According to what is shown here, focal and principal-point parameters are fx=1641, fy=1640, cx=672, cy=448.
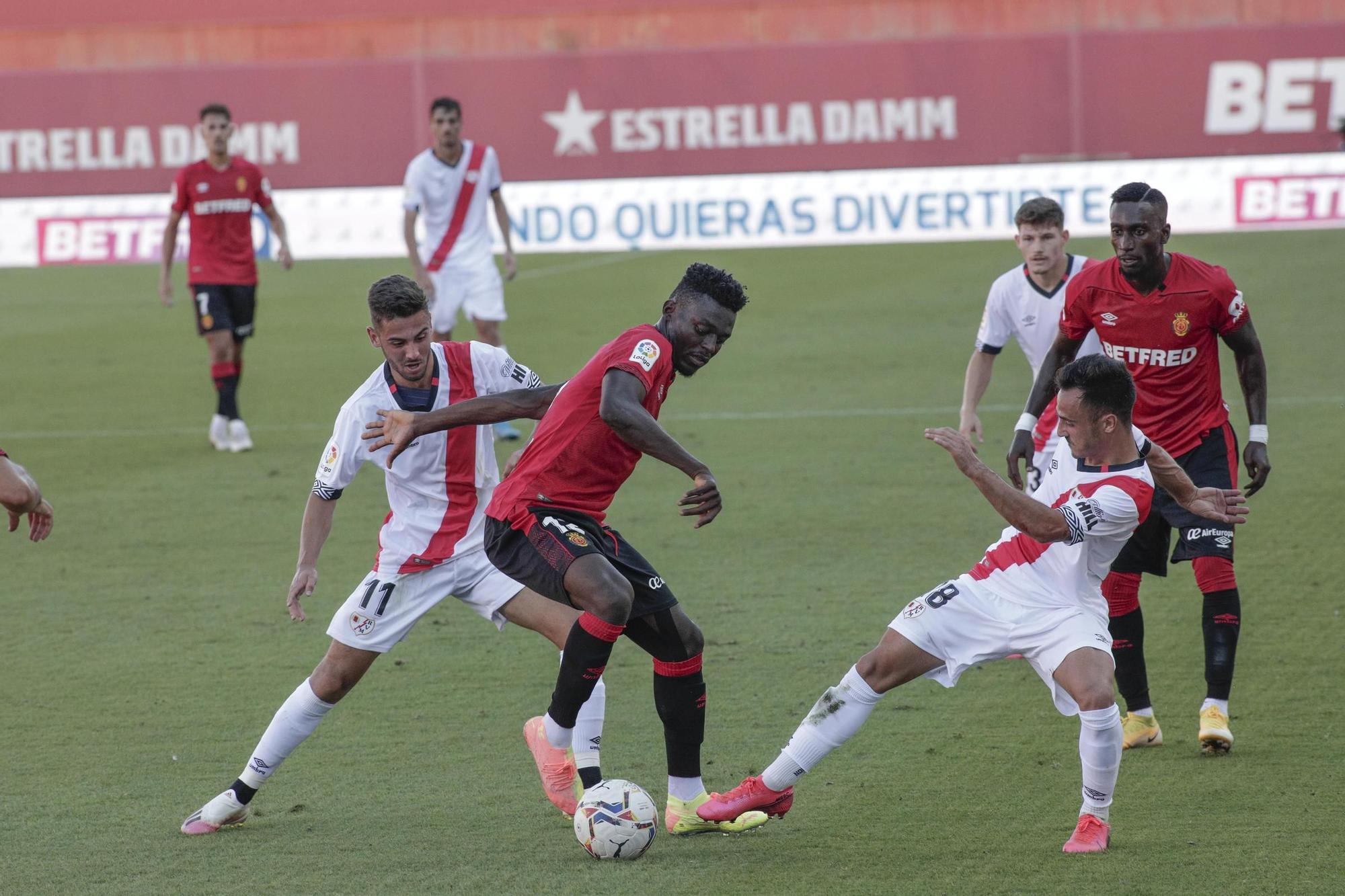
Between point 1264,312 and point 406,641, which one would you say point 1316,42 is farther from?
point 406,641

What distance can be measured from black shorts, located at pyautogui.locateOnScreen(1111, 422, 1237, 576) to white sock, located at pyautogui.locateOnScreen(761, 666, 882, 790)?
1.36 meters

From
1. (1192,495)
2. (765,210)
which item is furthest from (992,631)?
(765,210)

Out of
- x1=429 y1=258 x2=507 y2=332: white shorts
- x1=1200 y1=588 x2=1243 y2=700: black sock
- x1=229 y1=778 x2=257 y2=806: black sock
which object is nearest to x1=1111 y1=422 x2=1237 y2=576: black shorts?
x1=1200 y1=588 x2=1243 y2=700: black sock

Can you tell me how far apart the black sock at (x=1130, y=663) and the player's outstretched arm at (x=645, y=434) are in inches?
72.4

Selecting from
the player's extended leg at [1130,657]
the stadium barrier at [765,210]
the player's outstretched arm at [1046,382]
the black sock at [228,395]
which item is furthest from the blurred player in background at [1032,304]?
the stadium barrier at [765,210]

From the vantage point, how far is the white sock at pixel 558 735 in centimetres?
494

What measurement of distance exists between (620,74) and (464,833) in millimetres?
24944

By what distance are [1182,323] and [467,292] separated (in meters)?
6.62

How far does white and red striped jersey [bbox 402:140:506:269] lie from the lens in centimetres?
1148

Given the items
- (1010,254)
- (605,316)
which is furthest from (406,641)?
(1010,254)

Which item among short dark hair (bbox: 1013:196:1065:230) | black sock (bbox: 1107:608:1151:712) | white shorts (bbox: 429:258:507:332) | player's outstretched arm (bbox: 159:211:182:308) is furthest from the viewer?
player's outstretched arm (bbox: 159:211:182:308)

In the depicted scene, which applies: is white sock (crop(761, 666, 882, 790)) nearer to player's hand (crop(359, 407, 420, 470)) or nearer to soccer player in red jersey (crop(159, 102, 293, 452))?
player's hand (crop(359, 407, 420, 470))

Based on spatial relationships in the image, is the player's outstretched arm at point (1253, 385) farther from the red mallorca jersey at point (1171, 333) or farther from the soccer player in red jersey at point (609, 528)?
the soccer player in red jersey at point (609, 528)

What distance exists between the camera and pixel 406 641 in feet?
23.3
